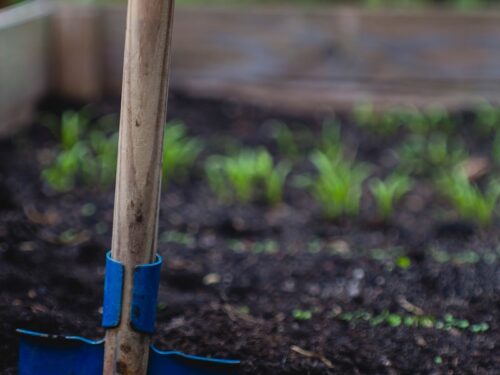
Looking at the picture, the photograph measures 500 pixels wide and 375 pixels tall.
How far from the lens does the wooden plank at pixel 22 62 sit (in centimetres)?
369

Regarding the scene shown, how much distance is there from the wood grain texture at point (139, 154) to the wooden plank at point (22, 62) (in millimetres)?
2272

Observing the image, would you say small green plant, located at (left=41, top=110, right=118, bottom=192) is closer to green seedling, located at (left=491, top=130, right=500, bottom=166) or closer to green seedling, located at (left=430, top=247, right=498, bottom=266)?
green seedling, located at (left=430, top=247, right=498, bottom=266)

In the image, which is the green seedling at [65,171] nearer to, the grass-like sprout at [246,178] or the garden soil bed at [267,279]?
the garden soil bed at [267,279]

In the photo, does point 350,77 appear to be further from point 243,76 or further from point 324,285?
point 324,285

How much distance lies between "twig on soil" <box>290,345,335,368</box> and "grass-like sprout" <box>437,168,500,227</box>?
1.35 m

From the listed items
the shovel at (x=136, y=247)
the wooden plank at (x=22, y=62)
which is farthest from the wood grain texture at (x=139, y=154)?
the wooden plank at (x=22, y=62)

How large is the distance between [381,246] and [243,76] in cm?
203

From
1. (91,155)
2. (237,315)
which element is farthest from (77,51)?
(237,315)

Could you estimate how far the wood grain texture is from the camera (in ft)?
4.89

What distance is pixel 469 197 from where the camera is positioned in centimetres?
310

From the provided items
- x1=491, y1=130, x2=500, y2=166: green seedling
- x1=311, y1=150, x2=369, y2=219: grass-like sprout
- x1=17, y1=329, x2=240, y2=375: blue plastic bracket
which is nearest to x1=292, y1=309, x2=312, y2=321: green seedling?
x1=17, y1=329, x2=240, y2=375: blue plastic bracket

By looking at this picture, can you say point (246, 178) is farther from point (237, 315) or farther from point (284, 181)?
point (237, 315)

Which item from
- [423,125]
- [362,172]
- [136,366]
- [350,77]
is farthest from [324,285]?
[350,77]

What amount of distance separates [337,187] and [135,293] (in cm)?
166
